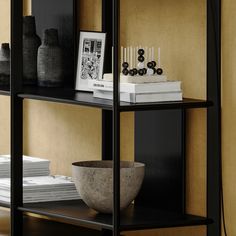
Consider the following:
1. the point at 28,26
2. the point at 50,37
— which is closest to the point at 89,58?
the point at 50,37

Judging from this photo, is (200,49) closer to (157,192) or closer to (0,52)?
(157,192)

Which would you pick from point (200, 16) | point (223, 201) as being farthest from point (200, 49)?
point (223, 201)

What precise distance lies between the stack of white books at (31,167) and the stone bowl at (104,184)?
0.54 meters

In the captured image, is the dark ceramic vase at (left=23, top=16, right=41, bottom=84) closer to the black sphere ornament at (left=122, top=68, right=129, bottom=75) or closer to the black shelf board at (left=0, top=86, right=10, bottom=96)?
the black shelf board at (left=0, top=86, right=10, bottom=96)

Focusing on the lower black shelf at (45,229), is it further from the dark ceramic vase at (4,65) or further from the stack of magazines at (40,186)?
the dark ceramic vase at (4,65)

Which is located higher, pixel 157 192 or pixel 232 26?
pixel 232 26

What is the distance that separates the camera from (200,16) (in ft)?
10.4

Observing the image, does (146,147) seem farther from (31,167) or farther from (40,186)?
(31,167)

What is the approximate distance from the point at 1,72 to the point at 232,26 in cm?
106

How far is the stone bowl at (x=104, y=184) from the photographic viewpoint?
311 cm

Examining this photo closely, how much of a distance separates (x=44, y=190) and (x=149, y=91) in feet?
2.28

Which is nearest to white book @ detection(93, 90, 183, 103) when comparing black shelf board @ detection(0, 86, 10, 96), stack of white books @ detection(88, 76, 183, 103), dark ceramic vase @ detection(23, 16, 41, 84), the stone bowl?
stack of white books @ detection(88, 76, 183, 103)

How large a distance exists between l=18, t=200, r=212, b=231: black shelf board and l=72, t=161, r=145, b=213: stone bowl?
2.0 inches

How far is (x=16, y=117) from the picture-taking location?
339 centimetres
